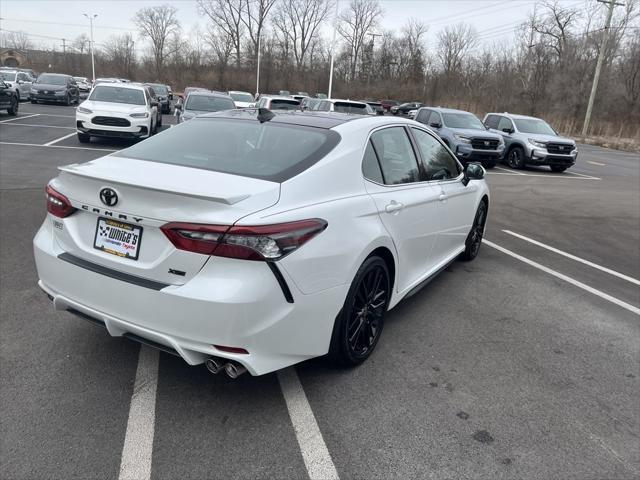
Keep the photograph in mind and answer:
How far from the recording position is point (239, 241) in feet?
8.38

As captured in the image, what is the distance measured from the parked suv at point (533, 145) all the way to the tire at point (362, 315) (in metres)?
15.4

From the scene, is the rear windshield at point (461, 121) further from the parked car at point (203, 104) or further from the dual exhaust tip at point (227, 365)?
the dual exhaust tip at point (227, 365)

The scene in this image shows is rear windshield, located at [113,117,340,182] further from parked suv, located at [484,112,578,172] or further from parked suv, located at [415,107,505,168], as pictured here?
parked suv, located at [484,112,578,172]

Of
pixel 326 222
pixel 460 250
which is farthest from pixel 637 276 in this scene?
pixel 326 222

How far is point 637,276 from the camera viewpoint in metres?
6.46

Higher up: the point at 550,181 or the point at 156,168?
the point at 156,168

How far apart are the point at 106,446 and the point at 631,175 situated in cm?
2070

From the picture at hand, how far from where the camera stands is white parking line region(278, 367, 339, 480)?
258 centimetres

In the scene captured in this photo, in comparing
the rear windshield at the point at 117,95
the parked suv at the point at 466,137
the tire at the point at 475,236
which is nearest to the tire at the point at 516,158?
the parked suv at the point at 466,137

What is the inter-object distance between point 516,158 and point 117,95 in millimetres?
13196

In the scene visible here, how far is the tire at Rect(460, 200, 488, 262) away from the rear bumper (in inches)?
135

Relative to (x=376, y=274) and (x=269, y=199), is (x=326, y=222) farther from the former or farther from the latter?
(x=376, y=274)

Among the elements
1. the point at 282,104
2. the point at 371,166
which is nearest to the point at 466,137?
the point at 282,104

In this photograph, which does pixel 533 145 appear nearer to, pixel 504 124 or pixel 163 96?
pixel 504 124
